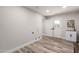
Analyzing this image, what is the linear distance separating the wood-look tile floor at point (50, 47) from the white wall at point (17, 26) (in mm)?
145

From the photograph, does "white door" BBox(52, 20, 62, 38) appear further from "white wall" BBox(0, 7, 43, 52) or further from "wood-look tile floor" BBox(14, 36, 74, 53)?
"white wall" BBox(0, 7, 43, 52)

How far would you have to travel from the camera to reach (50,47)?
1.46 metres

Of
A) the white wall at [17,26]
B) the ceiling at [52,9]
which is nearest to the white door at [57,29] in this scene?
the ceiling at [52,9]

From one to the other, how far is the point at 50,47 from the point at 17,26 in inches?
29.2

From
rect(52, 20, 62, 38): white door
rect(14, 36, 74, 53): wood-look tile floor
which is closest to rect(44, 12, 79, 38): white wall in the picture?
rect(52, 20, 62, 38): white door

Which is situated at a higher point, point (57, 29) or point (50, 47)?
point (57, 29)

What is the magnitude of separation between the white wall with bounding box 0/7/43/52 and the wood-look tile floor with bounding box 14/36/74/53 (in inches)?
5.7

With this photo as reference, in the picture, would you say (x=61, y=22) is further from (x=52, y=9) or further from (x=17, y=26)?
(x=17, y=26)

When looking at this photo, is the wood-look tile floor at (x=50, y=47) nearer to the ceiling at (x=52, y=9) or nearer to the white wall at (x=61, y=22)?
the white wall at (x=61, y=22)

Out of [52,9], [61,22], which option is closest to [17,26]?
[52,9]
